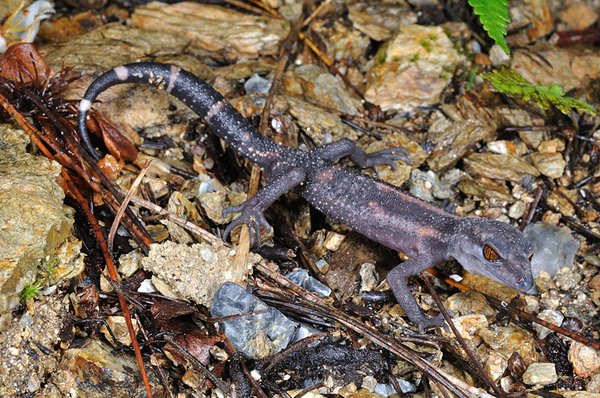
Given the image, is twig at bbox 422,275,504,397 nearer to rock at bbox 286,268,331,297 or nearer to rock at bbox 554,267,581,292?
rock at bbox 286,268,331,297

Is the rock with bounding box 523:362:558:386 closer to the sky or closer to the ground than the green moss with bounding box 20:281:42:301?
closer to the ground

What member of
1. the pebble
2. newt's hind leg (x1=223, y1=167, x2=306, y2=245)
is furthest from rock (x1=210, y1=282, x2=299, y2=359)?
newt's hind leg (x1=223, y1=167, x2=306, y2=245)

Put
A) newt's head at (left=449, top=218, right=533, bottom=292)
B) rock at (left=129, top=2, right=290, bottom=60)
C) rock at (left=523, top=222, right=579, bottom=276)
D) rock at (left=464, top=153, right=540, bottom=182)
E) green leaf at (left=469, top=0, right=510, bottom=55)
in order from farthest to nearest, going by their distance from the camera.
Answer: rock at (left=129, top=2, right=290, bottom=60), rock at (left=464, top=153, right=540, bottom=182), rock at (left=523, top=222, right=579, bottom=276), green leaf at (left=469, top=0, right=510, bottom=55), newt's head at (left=449, top=218, right=533, bottom=292)

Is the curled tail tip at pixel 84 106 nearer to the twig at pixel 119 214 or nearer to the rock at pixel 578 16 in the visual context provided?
Answer: the twig at pixel 119 214

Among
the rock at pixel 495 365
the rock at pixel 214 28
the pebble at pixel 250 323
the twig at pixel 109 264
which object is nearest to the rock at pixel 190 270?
the pebble at pixel 250 323

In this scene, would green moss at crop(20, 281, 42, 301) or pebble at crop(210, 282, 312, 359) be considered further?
pebble at crop(210, 282, 312, 359)

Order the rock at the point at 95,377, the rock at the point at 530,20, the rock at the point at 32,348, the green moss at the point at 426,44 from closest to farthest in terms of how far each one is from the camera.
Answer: the rock at the point at 32,348 < the rock at the point at 95,377 < the green moss at the point at 426,44 < the rock at the point at 530,20

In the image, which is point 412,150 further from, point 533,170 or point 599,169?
point 599,169
